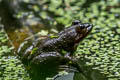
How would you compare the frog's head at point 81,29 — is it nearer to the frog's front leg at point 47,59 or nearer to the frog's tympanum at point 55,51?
the frog's tympanum at point 55,51

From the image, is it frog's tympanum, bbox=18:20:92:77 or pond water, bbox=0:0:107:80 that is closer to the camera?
pond water, bbox=0:0:107:80

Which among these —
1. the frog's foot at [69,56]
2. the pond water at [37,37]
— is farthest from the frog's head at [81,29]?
the pond water at [37,37]

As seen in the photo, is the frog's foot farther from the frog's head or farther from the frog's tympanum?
the frog's head

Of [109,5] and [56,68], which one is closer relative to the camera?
[56,68]

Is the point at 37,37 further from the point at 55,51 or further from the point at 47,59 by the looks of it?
the point at 47,59

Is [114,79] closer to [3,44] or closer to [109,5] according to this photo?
[3,44]

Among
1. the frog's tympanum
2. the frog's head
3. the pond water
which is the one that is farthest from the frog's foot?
the frog's head

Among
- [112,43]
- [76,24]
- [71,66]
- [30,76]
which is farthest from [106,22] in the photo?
[30,76]

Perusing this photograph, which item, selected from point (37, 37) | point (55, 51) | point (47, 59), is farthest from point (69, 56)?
point (37, 37)
